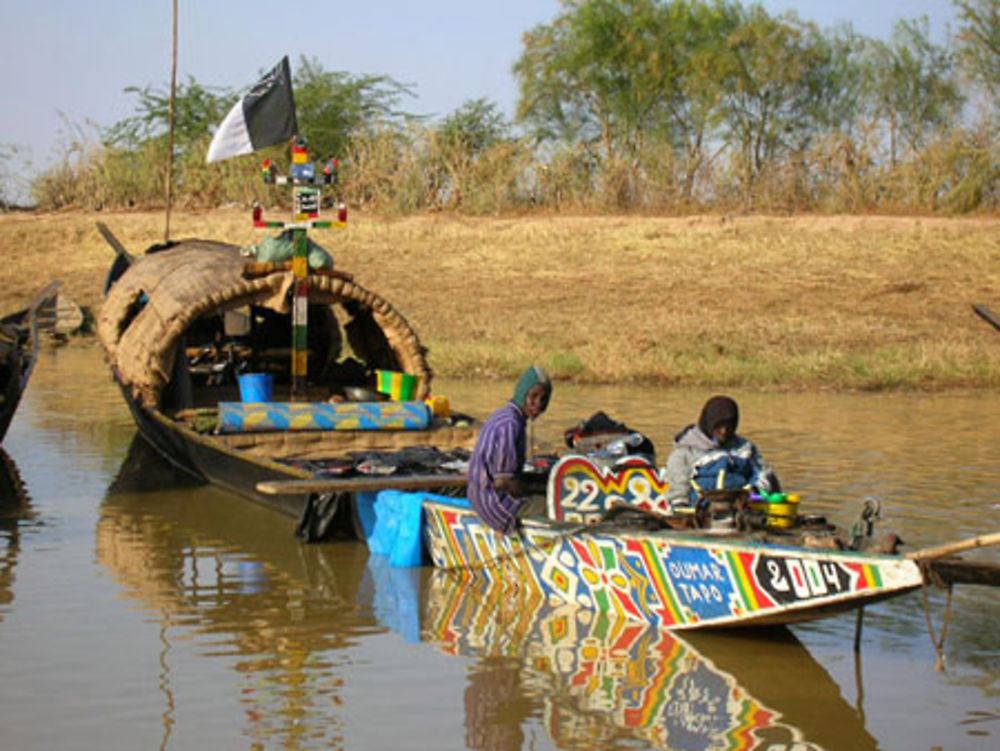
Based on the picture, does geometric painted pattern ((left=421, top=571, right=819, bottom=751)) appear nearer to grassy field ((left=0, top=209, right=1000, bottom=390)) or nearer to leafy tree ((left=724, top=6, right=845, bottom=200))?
grassy field ((left=0, top=209, right=1000, bottom=390))

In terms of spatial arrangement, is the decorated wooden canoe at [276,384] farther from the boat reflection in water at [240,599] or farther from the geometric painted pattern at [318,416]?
the boat reflection in water at [240,599]

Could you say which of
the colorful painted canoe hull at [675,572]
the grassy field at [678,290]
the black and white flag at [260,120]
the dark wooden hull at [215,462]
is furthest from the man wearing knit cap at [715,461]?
the grassy field at [678,290]

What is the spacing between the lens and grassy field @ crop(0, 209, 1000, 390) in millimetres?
18438

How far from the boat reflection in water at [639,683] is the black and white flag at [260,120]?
627cm

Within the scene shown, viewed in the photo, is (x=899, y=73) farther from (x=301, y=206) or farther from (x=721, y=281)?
(x=301, y=206)

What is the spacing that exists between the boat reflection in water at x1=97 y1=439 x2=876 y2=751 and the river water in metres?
0.02

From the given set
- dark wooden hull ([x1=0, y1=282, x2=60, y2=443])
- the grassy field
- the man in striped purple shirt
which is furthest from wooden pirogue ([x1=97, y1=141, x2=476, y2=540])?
the grassy field

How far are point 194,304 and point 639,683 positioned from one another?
657cm

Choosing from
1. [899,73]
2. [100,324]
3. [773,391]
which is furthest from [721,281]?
[100,324]

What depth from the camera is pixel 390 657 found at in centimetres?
747

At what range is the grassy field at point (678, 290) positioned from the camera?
18.4 metres

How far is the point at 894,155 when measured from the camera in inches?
970

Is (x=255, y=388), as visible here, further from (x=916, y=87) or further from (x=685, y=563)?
(x=916, y=87)

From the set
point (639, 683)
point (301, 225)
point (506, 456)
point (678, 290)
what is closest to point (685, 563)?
point (639, 683)
